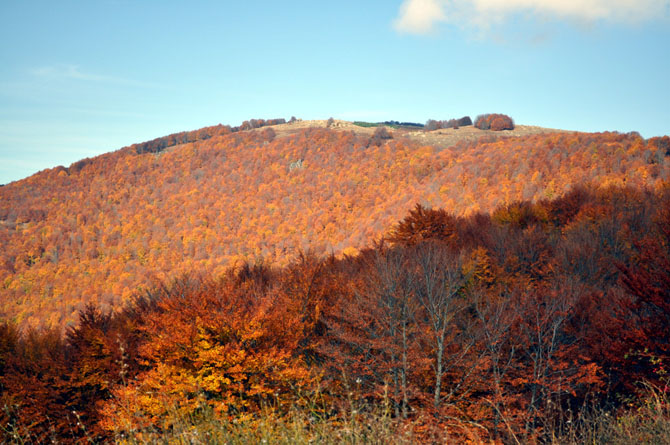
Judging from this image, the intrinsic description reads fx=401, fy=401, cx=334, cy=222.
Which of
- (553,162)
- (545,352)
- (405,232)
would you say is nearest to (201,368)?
(545,352)

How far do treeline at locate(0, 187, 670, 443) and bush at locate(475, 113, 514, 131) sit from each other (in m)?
128

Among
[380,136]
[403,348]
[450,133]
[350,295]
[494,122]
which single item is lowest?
[403,348]

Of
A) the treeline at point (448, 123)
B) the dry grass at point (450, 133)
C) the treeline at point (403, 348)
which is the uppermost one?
the treeline at point (448, 123)

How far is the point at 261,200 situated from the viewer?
6309 inches

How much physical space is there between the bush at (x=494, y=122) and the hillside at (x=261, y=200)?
19.9 feet

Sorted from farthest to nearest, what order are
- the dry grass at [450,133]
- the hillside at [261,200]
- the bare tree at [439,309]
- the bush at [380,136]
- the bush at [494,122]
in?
the bush at [380,136] < the bush at [494,122] < the dry grass at [450,133] < the hillside at [261,200] < the bare tree at [439,309]

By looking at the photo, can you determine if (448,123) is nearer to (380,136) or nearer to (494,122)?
(494,122)

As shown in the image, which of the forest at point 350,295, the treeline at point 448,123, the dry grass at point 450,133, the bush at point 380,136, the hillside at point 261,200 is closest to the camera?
the forest at point 350,295

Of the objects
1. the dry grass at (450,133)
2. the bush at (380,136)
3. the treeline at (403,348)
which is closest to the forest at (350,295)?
the treeline at (403,348)

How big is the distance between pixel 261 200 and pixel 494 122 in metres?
95.3

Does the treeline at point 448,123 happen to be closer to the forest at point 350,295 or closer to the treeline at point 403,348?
the forest at point 350,295

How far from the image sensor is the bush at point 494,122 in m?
149

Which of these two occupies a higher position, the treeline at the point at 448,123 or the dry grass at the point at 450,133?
the treeline at the point at 448,123

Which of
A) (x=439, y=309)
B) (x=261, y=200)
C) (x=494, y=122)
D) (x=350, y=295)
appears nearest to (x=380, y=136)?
(x=494, y=122)
